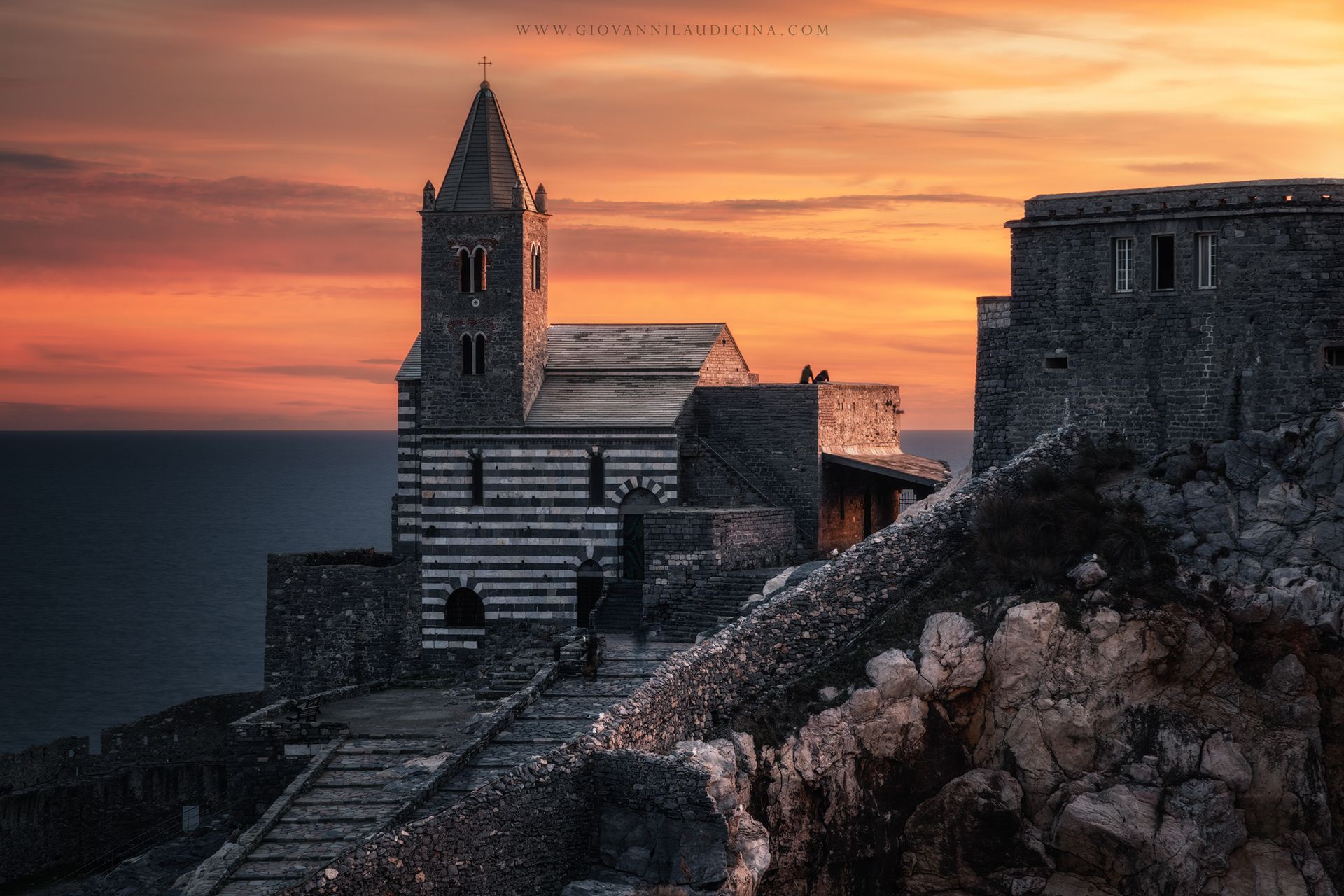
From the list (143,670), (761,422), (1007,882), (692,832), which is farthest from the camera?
(143,670)

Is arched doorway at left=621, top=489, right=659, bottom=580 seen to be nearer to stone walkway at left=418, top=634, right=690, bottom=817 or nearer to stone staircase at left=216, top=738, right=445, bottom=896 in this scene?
stone walkway at left=418, top=634, right=690, bottom=817

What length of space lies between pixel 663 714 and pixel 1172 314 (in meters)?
13.4

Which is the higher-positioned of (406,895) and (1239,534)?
(1239,534)

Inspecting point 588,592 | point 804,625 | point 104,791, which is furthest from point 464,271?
point 804,625

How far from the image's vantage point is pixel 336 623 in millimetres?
42906

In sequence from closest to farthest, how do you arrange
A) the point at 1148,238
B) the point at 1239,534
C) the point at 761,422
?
the point at 1239,534 < the point at 1148,238 < the point at 761,422

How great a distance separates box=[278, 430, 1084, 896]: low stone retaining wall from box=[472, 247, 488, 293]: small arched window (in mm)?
13589

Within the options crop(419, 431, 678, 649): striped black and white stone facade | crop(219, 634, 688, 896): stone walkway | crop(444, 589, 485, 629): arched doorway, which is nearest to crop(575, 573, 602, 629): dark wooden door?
crop(419, 431, 678, 649): striped black and white stone facade

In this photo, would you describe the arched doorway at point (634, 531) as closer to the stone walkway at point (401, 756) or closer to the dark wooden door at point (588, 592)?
the dark wooden door at point (588, 592)

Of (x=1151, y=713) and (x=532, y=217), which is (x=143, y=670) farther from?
(x=1151, y=713)

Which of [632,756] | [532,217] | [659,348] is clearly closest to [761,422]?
[659,348]

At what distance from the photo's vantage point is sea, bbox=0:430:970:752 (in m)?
74.1

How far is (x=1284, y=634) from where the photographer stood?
29.8m

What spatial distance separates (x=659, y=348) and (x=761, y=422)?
3.74 meters
